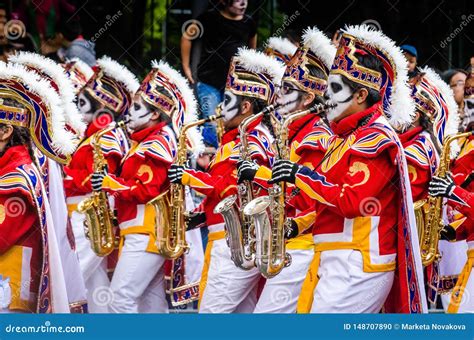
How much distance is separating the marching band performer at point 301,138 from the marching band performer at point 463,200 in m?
0.88

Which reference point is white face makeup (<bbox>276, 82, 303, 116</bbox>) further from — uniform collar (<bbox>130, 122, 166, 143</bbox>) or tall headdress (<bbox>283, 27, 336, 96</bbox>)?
uniform collar (<bbox>130, 122, 166, 143</bbox>)

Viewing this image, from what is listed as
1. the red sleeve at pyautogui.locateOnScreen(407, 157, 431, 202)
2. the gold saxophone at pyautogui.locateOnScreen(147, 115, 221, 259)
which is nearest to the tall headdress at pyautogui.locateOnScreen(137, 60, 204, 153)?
the gold saxophone at pyautogui.locateOnScreen(147, 115, 221, 259)

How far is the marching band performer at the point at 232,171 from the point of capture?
10438 millimetres

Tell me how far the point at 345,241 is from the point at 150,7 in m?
6.02

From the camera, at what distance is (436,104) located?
10875 mm

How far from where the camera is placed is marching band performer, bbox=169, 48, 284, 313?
10438 millimetres

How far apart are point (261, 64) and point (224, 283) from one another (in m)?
1.59

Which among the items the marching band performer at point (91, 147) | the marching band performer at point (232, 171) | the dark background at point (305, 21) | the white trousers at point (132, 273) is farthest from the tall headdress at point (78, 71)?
the marching band performer at point (232, 171)

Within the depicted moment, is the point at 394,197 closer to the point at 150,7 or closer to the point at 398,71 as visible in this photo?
the point at 398,71

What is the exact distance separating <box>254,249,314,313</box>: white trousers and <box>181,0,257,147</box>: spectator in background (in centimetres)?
338

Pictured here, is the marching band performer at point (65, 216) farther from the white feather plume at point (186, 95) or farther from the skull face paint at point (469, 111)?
the skull face paint at point (469, 111)

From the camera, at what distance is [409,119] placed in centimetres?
876

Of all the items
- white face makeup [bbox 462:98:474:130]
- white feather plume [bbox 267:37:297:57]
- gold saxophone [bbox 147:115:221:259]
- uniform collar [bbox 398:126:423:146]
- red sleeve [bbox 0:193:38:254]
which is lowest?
red sleeve [bbox 0:193:38:254]

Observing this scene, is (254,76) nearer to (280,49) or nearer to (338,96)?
(280,49)
